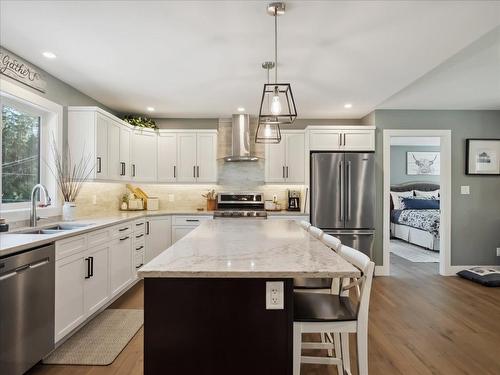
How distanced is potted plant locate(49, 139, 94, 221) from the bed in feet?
20.4

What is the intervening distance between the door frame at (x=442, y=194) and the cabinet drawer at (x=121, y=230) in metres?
3.61

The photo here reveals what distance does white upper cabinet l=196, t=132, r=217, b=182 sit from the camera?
5062 millimetres

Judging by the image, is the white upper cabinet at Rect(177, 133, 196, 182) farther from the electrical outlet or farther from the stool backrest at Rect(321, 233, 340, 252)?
the electrical outlet

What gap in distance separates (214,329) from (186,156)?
154 inches

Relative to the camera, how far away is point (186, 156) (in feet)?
16.6

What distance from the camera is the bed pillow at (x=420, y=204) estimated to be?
760cm

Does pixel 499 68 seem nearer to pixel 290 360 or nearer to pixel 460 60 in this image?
pixel 460 60

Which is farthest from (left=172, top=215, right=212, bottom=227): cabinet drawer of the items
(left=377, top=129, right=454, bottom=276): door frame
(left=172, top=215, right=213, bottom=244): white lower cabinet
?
(left=377, top=129, right=454, bottom=276): door frame

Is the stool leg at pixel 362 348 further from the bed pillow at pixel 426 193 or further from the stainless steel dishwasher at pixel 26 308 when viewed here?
the bed pillow at pixel 426 193

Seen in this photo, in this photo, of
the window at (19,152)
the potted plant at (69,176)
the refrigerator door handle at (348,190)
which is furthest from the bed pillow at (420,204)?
the window at (19,152)

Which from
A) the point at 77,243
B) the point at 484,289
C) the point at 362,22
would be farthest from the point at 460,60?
the point at 77,243

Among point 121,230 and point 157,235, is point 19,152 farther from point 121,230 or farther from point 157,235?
point 157,235

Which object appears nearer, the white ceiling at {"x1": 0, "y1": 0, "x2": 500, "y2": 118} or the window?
the white ceiling at {"x1": 0, "y1": 0, "x2": 500, "y2": 118}

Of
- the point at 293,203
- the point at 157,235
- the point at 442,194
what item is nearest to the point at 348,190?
the point at 293,203
